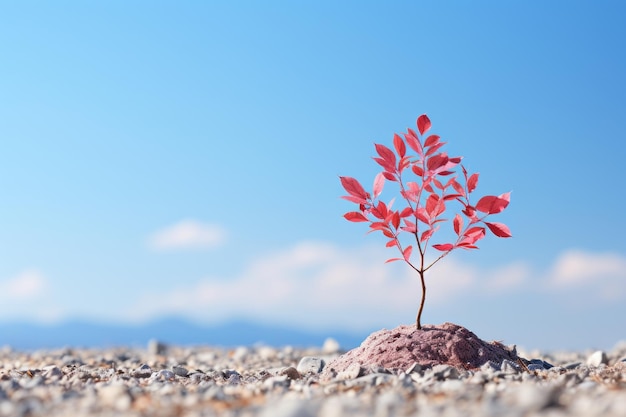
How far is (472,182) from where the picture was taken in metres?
5.63

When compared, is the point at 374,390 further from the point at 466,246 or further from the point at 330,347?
the point at 330,347

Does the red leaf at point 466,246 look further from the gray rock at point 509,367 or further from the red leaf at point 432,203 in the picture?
the gray rock at point 509,367

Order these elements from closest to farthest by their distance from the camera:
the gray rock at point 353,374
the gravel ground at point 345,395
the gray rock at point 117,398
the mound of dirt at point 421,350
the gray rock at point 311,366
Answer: the gravel ground at point 345,395
the gray rock at point 117,398
the gray rock at point 353,374
the mound of dirt at point 421,350
the gray rock at point 311,366

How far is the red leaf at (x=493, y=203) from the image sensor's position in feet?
18.0

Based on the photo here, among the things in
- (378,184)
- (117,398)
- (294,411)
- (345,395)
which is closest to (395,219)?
(378,184)

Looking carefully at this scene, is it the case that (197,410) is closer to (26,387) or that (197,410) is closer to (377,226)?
(26,387)

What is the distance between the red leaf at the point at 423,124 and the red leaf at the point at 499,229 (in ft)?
3.08

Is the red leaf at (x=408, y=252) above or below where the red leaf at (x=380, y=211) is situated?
below

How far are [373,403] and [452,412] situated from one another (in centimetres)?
46

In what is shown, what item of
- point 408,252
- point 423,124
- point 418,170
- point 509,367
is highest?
point 423,124

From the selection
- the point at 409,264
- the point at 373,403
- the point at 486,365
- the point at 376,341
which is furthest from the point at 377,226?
the point at 373,403

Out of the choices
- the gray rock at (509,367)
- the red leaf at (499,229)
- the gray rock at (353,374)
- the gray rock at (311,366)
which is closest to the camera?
the gray rock at (353,374)

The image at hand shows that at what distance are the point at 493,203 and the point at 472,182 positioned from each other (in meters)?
0.26

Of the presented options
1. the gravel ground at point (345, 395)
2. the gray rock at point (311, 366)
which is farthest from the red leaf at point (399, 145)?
the gray rock at point (311, 366)
